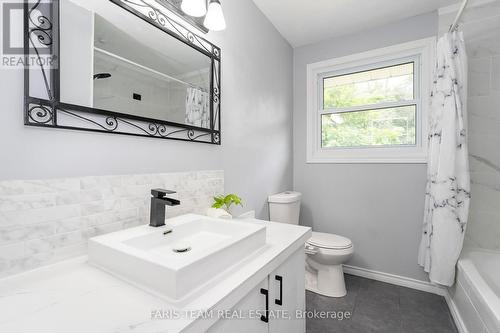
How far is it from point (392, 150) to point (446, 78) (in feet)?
2.31

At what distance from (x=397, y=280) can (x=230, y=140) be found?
204 cm

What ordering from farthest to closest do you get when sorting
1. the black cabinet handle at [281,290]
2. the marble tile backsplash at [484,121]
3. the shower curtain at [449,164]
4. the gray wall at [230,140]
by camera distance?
the marble tile backsplash at [484,121], the shower curtain at [449,164], the black cabinet handle at [281,290], the gray wall at [230,140]

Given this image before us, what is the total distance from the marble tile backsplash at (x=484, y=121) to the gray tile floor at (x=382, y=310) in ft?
2.07

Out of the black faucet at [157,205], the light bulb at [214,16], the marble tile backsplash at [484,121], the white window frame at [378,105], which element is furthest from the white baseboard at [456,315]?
the light bulb at [214,16]

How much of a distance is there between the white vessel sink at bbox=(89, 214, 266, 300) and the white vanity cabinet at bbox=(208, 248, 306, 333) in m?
0.14

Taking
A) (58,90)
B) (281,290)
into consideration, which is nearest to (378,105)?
(281,290)

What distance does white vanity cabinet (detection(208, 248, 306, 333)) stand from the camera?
2.46ft

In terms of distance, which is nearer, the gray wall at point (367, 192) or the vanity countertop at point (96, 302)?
the vanity countertop at point (96, 302)

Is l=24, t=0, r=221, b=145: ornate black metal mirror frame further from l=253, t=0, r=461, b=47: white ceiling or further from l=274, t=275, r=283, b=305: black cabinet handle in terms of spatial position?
l=253, t=0, r=461, b=47: white ceiling

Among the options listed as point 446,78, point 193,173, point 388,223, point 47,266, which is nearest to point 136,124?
point 193,173

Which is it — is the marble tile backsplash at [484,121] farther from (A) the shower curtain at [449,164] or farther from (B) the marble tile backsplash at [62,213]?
(B) the marble tile backsplash at [62,213]

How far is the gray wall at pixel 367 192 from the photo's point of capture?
208cm

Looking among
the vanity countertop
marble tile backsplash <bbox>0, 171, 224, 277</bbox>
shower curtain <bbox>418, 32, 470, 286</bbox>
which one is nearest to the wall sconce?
marble tile backsplash <bbox>0, 171, 224, 277</bbox>

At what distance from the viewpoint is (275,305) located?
96 cm
